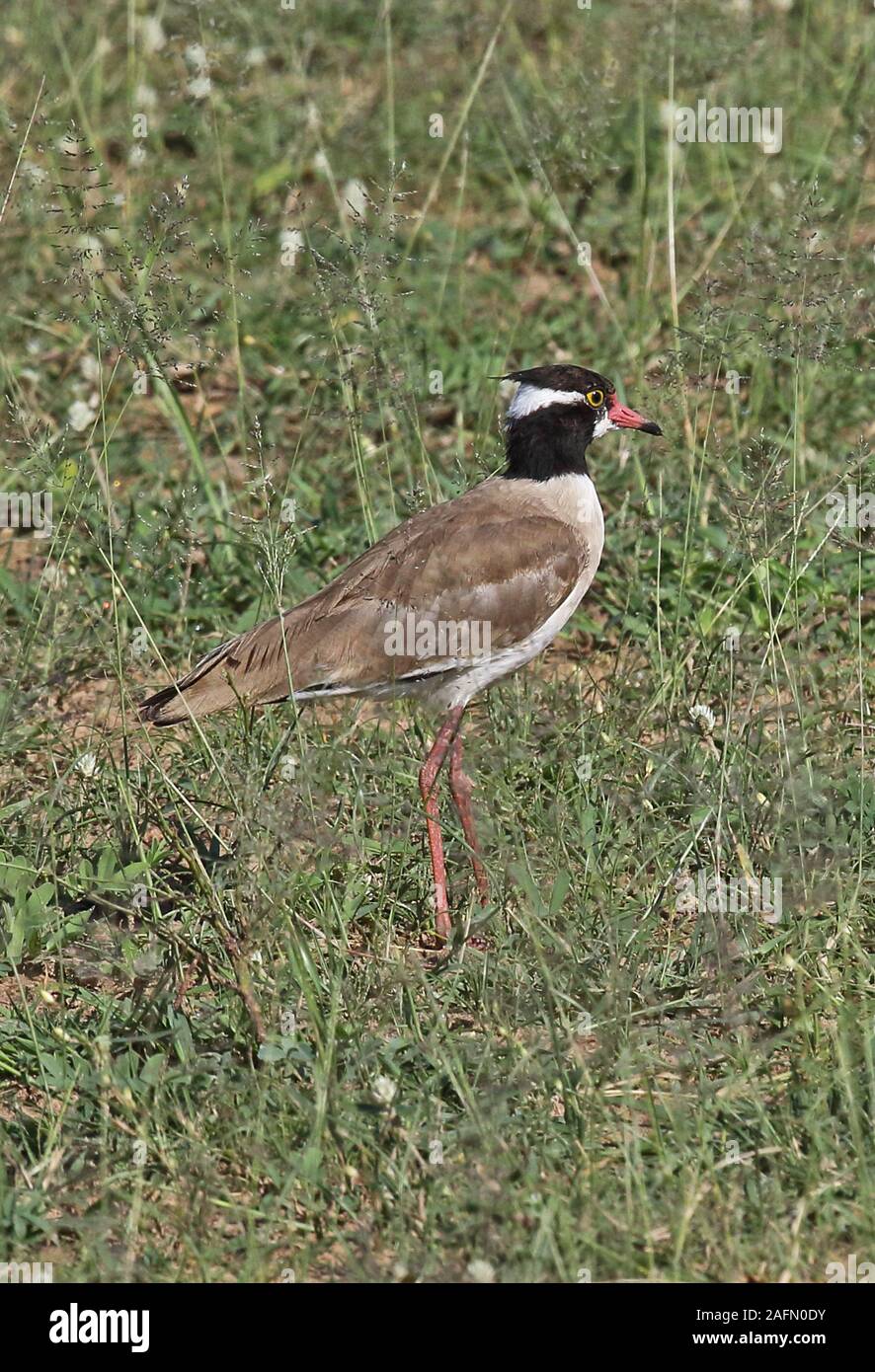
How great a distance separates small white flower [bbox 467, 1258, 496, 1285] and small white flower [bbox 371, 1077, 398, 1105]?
521 millimetres

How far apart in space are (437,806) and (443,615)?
63 cm

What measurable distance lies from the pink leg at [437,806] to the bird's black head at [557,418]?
91 centimetres

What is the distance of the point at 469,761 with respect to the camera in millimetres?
5777

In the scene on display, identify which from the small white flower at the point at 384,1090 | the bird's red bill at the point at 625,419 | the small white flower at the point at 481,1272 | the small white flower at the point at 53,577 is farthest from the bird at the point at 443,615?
the small white flower at the point at 481,1272

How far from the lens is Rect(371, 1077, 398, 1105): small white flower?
4.32 m

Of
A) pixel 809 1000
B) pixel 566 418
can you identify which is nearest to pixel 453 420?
pixel 566 418

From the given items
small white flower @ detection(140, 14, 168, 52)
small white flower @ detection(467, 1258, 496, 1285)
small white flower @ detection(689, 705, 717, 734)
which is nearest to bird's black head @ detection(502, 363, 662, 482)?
small white flower @ detection(689, 705, 717, 734)

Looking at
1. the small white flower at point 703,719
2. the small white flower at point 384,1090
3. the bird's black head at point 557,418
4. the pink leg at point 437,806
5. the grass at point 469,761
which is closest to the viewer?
the grass at point 469,761

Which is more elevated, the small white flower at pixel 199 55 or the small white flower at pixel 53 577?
the small white flower at pixel 199 55

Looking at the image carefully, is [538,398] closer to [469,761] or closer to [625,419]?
[625,419]

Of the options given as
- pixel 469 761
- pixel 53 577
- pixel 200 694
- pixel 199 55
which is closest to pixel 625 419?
pixel 469 761

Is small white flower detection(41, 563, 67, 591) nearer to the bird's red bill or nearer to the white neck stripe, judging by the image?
the white neck stripe

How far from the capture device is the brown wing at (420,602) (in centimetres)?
585

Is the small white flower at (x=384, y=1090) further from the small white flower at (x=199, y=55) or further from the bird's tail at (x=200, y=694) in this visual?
the small white flower at (x=199, y=55)
